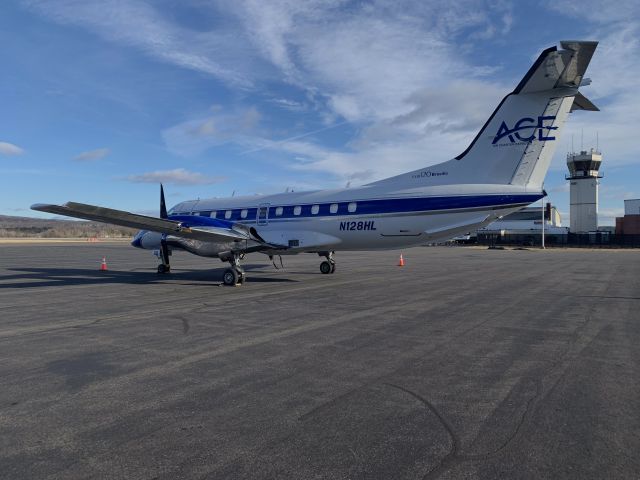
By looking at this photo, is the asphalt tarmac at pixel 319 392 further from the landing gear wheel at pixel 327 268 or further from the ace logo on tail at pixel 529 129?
the landing gear wheel at pixel 327 268

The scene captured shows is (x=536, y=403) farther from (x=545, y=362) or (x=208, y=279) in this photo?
(x=208, y=279)

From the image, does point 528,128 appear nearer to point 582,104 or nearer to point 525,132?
point 525,132

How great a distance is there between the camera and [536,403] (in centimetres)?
495

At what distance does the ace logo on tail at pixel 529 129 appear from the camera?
14.6 meters

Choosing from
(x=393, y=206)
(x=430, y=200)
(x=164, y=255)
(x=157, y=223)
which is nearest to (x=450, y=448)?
(x=430, y=200)

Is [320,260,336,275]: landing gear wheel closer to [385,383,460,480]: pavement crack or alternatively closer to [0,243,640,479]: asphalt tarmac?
[0,243,640,479]: asphalt tarmac

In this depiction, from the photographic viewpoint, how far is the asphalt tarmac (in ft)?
12.1

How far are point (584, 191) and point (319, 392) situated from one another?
3965 inches

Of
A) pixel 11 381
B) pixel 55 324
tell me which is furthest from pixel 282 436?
pixel 55 324

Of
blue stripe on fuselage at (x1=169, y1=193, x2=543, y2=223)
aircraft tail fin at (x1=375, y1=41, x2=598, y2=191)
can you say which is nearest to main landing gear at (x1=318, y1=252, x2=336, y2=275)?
blue stripe on fuselage at (x1=169, y1=193, x2=543, y2=223)

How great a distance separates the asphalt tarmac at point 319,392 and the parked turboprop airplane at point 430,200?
15.6 ft

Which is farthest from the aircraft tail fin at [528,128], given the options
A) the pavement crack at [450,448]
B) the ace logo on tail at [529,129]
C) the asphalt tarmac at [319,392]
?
the pavement crack at [450,448]

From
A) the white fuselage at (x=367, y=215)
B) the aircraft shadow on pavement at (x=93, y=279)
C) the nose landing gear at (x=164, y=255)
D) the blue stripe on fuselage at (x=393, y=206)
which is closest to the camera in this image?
Result: the blue stripe on fuselage at (x=393, y=206)

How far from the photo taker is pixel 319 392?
5.32 meters
